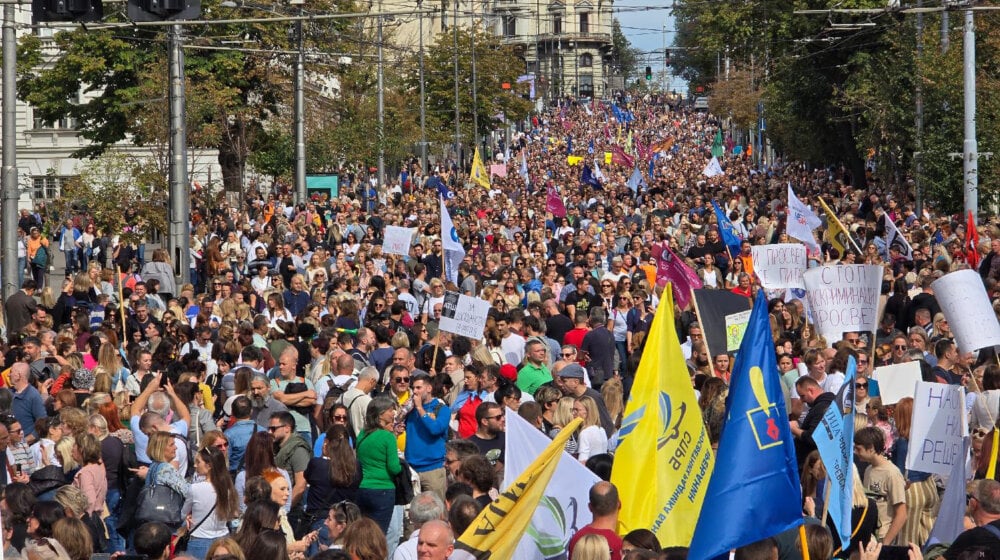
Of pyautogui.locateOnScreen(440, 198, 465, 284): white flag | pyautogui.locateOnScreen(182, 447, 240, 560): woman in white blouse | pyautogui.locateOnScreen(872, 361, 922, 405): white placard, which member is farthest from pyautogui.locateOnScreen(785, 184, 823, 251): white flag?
pyautogui.locateOnScreen(182, 447, 240, 560): woman in white blouse

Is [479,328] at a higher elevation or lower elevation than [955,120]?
lower

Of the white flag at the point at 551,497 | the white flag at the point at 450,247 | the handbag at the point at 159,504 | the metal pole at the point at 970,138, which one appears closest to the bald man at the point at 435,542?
the white flag at the point at 551,497

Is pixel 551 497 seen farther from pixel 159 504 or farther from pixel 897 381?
pixel 897 381

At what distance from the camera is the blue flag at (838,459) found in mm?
8273

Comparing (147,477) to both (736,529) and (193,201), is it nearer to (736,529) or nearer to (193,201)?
(736,529)

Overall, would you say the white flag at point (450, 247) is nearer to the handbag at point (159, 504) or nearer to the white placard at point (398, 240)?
the white placard at point (398, 240)

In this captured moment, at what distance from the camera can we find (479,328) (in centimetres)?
1527

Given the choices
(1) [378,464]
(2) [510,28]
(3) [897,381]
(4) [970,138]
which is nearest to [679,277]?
(3) [897,381]

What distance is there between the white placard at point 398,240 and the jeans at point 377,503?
1179 centimetres

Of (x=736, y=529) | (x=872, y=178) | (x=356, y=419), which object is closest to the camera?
(x=736, y=529)

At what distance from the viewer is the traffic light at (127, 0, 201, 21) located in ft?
51.0

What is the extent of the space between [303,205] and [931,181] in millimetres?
13056

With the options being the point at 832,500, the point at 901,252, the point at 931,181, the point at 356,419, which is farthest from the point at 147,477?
the point at 931,181

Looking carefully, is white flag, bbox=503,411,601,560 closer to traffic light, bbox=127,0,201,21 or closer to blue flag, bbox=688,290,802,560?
blue flag, bbox=688,290,802,560
